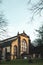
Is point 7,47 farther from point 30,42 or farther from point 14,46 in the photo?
point 30,42

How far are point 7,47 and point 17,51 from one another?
4043mm

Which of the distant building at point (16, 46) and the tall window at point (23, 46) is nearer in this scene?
the distant building at point (16, 46)

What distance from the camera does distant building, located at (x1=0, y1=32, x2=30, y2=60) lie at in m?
74.1

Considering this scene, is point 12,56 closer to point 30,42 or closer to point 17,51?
point 17,51

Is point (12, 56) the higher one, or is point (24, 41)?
point (24, 41)

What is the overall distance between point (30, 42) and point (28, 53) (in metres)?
6.07

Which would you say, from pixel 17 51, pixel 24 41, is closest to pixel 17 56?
pixel 17 51

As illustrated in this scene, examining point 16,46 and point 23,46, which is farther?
point 23,46

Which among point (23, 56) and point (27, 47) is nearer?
point (23, 56)

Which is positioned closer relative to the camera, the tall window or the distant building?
the distant building

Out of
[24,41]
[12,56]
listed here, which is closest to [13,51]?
[12,56]

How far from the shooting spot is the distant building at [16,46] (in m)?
74.1

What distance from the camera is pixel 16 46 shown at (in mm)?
76750

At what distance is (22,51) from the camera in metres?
77.3
